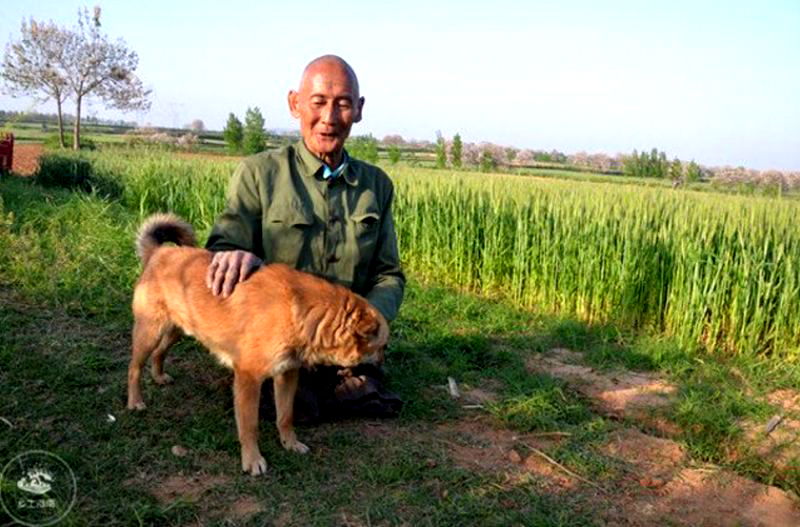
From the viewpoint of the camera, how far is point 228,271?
3684 millimetres

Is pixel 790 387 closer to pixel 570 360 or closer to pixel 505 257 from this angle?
pixel 570 360

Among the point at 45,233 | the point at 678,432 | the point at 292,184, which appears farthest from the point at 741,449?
the point at 45,233

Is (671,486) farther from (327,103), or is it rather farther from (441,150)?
(441,150)

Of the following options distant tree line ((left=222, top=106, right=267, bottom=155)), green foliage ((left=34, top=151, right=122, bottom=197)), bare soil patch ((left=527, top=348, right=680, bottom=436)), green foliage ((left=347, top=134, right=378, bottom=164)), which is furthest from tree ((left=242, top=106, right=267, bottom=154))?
bare soil patch ((left=527, top=348, right=680, bottom=436))

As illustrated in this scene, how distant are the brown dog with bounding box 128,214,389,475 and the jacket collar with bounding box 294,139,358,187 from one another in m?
0.84

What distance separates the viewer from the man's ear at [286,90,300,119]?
421 cm

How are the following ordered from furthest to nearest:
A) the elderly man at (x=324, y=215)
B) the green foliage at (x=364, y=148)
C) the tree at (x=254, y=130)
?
1. the tree at (x=254, y=130)
2. the green foliage at (x=364, y=148)
3. the elderly man at (x=324, y=215)

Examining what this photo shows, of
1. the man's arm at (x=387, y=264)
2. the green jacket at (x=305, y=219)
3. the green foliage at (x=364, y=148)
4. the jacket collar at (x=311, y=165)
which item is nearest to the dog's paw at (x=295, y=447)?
the green jacket at (x=305, y=219)

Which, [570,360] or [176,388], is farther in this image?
[570,360]

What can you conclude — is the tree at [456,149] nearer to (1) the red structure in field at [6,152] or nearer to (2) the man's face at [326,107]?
(1) the red structure in field at [6,152]

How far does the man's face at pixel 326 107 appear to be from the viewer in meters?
4.00

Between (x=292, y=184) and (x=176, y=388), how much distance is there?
1.85 m

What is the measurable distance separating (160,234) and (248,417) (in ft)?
5.42

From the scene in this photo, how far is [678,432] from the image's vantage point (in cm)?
497
